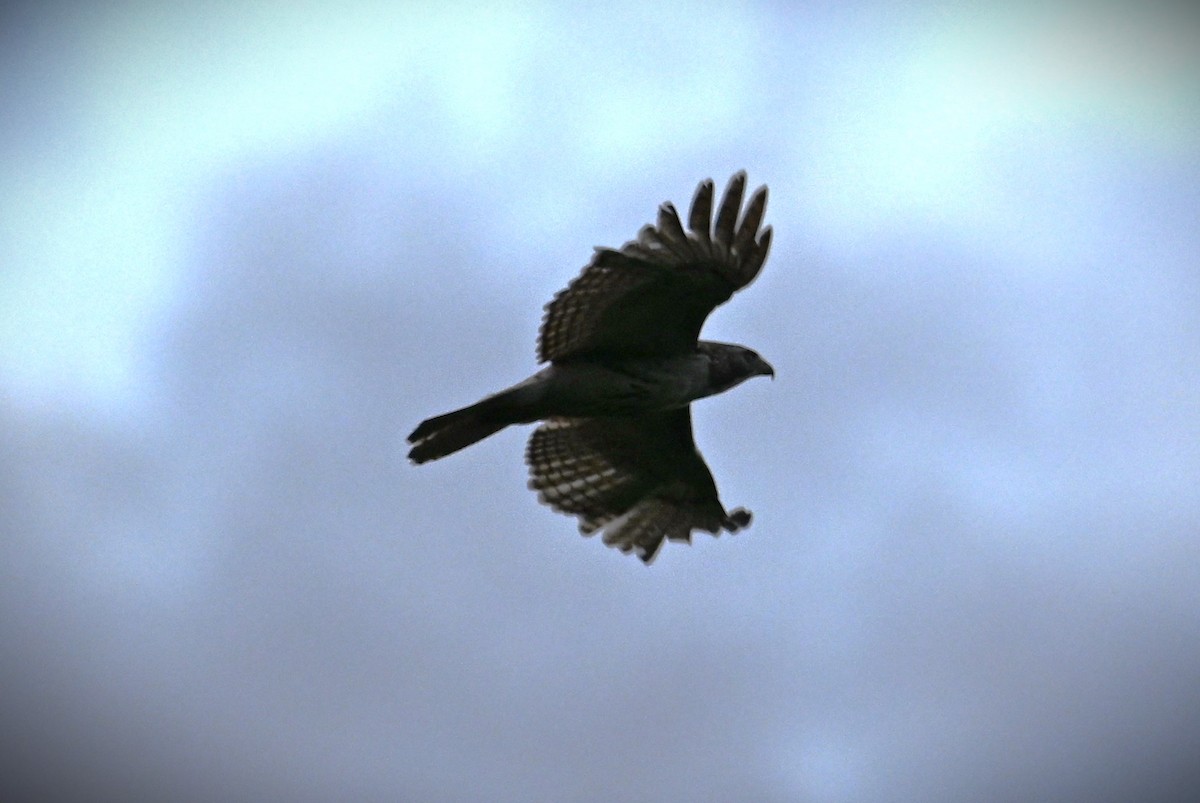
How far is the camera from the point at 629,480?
40.4ft

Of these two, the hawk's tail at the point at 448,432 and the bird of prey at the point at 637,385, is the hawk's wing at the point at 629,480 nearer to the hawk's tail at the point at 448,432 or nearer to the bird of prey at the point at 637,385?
the bird of prey at the point at 637,385

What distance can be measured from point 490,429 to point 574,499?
1.85 meters

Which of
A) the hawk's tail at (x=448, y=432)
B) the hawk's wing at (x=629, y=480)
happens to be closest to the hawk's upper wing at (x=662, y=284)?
the hawk's tail at (x=448, y=432)

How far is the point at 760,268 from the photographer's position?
402 inches

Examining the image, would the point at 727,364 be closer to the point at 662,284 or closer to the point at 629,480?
the point at 662,284

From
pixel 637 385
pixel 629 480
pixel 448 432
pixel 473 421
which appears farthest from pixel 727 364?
pixel 448 432

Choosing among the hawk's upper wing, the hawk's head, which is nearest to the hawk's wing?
the hawk's head

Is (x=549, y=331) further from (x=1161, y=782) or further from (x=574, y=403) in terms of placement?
(x=1161, y=782)

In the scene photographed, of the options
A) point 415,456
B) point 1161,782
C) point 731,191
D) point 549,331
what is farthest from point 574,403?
point 1161,782

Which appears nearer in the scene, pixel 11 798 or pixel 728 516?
pixel 728 516

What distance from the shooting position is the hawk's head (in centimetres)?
1117

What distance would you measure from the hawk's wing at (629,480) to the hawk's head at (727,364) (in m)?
0.89

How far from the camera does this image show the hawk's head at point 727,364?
1117cm

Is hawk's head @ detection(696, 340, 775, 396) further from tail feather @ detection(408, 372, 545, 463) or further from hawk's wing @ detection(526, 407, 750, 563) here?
tail feather @ detection(408, 372, 545, 463)
